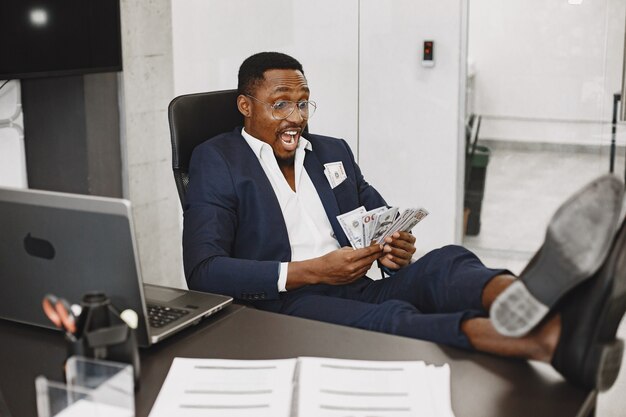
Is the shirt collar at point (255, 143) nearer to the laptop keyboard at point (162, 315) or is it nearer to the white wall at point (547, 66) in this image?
the laptop keyboard at point (162, 315)

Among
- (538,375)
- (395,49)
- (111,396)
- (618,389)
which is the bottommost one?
(618,389)

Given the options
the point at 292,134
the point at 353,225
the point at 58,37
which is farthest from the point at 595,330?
the point at 58,37

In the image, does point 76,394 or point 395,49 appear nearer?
point 76,394

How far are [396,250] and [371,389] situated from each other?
1.01m

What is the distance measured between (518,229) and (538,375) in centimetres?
271

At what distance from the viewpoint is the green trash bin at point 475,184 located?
3.99 meters

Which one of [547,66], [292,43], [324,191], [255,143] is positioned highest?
[292,43]

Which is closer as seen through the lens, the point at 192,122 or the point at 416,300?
the point at 416,300

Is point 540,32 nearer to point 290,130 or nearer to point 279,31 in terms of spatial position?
point 279,31

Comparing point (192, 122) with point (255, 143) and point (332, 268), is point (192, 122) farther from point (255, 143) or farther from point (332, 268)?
point (332, 268)

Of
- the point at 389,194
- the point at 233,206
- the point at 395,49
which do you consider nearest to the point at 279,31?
the point at 395,49

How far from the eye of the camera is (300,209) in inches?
96.3

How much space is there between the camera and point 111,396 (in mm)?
1031

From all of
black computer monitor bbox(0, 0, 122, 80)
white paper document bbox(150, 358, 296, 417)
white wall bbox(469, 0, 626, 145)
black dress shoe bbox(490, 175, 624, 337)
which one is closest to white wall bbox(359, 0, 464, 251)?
white wall bbox(469, 0, 626, 145)
